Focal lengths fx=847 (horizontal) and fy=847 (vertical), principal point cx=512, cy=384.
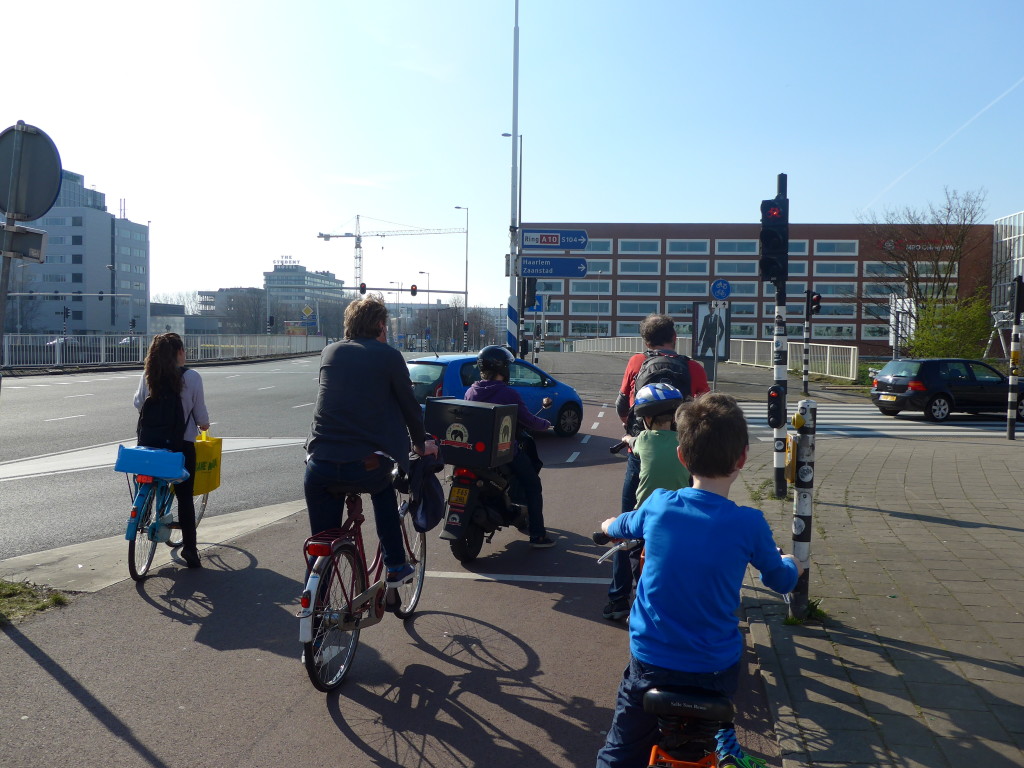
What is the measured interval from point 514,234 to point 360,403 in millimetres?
20667

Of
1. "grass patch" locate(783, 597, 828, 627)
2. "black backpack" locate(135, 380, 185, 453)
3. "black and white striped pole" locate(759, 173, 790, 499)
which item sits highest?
"black and white striped pole" locate(759, 173, 790, 499)

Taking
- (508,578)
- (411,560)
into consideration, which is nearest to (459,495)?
(508,578)

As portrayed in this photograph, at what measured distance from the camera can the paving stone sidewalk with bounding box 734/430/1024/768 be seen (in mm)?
3426

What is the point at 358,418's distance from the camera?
422cm

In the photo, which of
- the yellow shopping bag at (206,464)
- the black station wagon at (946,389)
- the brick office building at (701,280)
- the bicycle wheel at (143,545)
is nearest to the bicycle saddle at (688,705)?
the bicycle wheel at (143,545)

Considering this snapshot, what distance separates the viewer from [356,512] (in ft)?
14.5

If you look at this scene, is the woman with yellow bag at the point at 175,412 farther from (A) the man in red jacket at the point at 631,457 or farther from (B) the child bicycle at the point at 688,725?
(B) the child bicycle at the point at 688,725

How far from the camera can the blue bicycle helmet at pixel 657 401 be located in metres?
4.50

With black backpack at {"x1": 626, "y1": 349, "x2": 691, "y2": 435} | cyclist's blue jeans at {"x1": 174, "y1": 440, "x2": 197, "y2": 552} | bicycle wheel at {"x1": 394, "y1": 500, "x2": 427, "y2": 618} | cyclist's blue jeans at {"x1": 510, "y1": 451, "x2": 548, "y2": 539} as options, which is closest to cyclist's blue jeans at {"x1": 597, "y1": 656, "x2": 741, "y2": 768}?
bicycle wheel at {"x1": 394, "y1": 500, "x2": 427, "y2": 618}

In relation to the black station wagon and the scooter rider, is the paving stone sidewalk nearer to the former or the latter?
the scooter rider

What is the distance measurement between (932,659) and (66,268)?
353ft

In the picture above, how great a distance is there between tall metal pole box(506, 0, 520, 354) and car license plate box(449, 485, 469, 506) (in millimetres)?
14054

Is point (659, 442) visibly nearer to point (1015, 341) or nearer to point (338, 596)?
point (338, 596)

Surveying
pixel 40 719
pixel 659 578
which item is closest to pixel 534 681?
pixel 659 578
